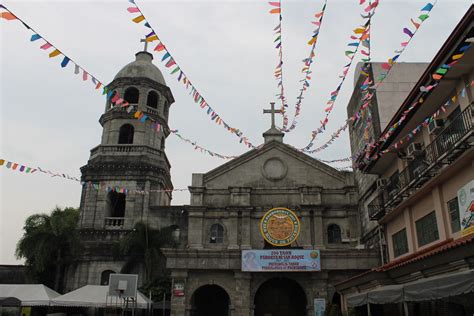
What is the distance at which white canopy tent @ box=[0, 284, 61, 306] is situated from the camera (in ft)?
73.3

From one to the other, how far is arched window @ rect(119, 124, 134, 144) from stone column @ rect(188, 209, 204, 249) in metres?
8.93

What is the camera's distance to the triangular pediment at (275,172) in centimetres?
3015

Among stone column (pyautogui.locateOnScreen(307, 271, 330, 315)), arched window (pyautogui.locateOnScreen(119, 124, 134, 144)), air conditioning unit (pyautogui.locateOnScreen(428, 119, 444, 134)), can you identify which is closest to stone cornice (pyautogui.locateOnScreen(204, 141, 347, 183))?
arched window (pyautogui.locateOnScreen(119, 124, 134, 144))

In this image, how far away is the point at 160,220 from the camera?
3058 centimetres

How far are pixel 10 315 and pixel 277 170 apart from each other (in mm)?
21926

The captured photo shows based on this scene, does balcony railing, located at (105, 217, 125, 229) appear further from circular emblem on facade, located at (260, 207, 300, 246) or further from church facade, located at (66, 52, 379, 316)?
circular emblem on facade, located at (260, 207, 300, 246)

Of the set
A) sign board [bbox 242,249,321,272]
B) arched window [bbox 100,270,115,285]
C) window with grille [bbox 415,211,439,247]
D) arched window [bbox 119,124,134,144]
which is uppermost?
arched window [bbox 119,124,134,144]

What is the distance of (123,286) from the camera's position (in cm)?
1889

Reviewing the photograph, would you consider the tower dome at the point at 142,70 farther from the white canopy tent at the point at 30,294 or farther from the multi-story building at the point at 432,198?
the multi-story building at the point at 432,198

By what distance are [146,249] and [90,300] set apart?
18.7ft

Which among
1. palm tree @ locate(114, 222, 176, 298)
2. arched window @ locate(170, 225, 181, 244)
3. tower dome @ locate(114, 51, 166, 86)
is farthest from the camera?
tower dome @ locate(114, 51, 166, 86)

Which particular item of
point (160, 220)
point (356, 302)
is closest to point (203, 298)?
point (160, 220)

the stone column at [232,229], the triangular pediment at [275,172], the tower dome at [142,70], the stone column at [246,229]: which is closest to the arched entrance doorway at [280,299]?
the stone column at [246,229]

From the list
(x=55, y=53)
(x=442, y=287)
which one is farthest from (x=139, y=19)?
(x=442, y=287)
